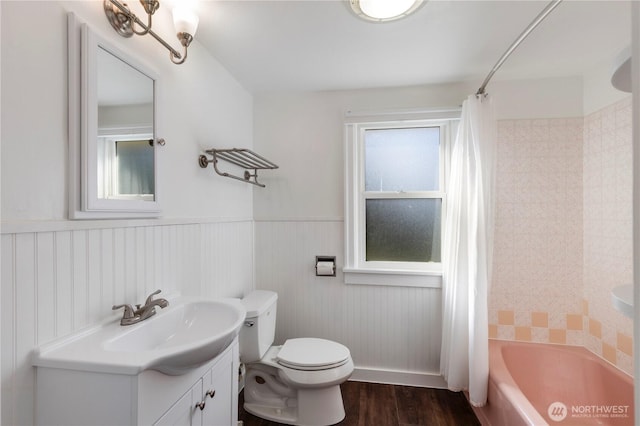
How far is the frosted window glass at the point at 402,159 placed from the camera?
221 cm

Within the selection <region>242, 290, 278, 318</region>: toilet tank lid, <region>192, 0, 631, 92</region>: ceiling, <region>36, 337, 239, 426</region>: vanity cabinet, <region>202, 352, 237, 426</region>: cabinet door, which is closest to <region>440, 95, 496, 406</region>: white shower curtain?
<region>192, 0, 631, 92</region>: ceiling

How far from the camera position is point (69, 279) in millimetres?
875

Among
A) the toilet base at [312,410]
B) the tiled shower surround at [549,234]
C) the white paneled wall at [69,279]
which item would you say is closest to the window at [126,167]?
the white paneled wall at [69,279]

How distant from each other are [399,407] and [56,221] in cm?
205

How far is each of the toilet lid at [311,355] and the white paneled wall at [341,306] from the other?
1.17 feet

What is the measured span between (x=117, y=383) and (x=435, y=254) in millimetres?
2019

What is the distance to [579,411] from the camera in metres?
1.74

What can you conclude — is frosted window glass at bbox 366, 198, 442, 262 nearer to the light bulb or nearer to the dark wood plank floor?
the dark wood plank floor

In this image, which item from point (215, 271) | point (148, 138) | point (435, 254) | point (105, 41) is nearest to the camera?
point (105, 41)

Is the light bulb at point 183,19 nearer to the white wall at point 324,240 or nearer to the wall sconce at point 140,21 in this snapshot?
the wall sconce at point 140,21

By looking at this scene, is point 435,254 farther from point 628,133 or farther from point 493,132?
point 628,133

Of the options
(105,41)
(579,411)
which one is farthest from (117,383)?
(579,411)

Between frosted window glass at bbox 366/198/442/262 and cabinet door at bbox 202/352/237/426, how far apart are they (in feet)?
4.31

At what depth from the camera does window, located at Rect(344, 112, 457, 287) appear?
217 centimetres
